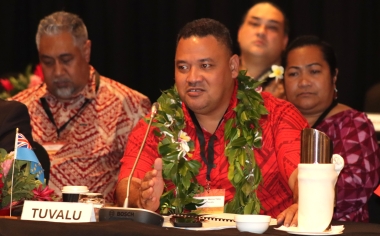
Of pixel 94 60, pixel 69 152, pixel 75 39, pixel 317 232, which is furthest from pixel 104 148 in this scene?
pixel 317 232

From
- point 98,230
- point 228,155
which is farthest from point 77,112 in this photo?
point 98,230

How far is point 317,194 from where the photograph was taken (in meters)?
2.34

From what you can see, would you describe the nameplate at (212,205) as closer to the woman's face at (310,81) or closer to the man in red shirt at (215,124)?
the man in red shirt at (215,124)

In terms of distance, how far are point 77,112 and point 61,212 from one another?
7.99 ft

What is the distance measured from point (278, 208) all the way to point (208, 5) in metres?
3.01

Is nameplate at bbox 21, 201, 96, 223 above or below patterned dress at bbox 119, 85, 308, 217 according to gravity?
below

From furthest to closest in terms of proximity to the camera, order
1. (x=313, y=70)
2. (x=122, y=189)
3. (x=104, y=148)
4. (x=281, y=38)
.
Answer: (x=281, y=38) → (x=104, y=148) → (x=313, y=70) → (x=122, y=189)

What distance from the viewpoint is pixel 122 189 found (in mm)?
3180

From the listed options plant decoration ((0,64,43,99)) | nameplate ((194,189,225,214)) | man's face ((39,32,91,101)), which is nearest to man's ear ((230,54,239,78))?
nameplate ((194,189,225,214))

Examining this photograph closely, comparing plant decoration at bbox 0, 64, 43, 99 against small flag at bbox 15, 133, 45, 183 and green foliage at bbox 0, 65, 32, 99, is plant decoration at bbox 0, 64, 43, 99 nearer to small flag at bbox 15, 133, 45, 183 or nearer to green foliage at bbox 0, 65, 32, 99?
green foliage at bbox 0, 65, 32, 99

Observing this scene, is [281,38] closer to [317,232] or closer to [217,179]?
[217,179]

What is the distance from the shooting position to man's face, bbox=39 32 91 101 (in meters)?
4.76

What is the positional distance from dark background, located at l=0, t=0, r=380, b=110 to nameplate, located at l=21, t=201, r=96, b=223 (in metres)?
3.60

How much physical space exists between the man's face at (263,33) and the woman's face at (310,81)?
29.4 inches
